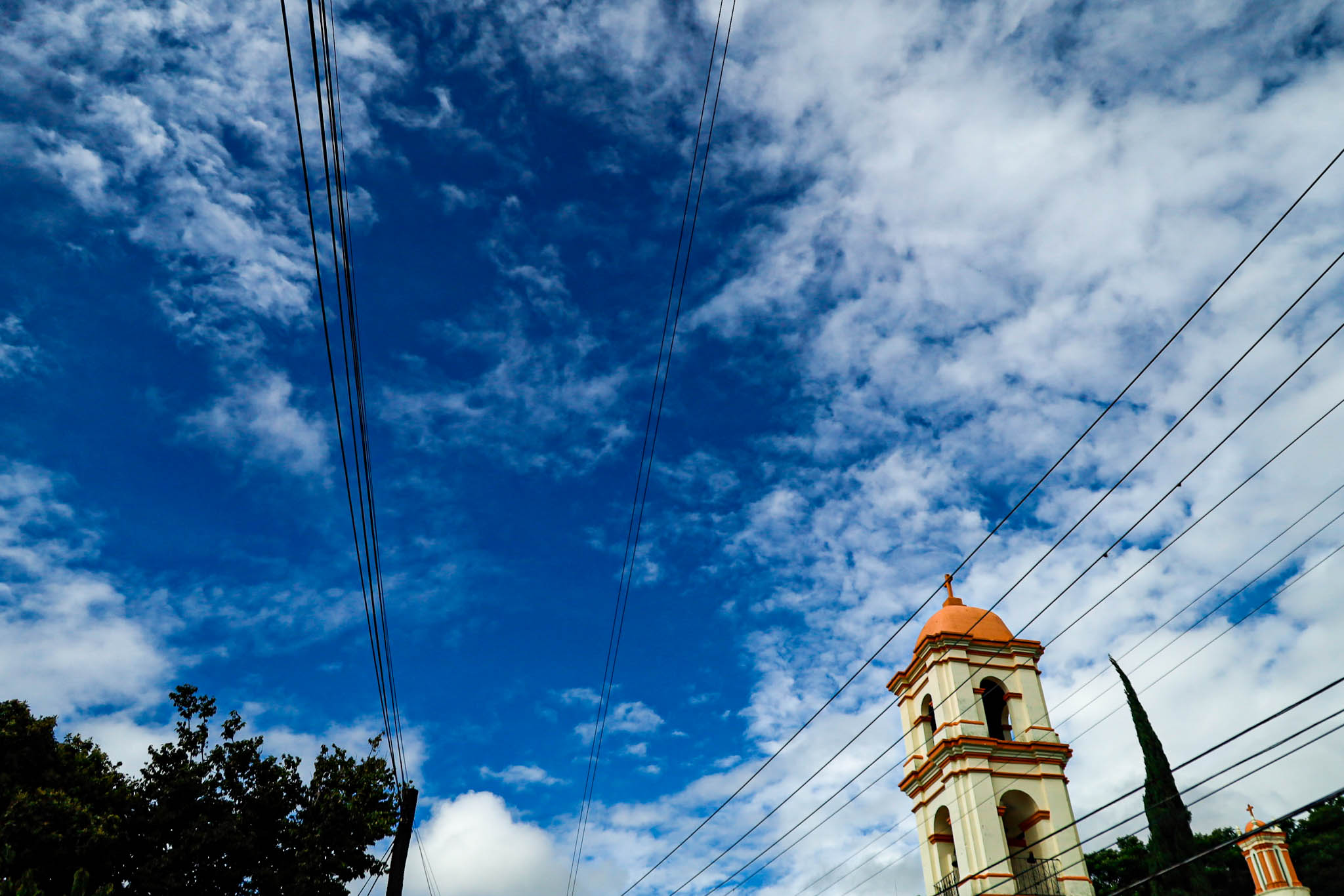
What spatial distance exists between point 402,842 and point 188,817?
199 inches

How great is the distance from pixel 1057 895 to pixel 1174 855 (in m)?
20.0

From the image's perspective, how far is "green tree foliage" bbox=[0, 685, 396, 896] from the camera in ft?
61.9

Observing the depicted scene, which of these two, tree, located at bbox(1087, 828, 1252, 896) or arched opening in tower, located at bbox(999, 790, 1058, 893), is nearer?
arched opening in tower, located at bbox(999, 790, 1058, 893)

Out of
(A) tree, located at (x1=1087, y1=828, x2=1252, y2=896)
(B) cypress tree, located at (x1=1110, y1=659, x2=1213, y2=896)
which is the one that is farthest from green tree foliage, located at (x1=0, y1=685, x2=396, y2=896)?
(A) tree, located at (x1=1087, y1=828, x2=1252, y2=896)

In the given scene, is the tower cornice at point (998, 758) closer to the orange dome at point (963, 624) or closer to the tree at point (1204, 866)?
the orange dome at point (963, 624)

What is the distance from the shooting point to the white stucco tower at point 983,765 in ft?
75.3

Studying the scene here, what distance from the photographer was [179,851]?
781 inches

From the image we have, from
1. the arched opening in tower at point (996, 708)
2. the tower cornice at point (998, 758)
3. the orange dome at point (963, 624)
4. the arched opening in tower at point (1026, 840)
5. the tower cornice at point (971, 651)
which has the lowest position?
the arched opening in tower at point (1026, 840)

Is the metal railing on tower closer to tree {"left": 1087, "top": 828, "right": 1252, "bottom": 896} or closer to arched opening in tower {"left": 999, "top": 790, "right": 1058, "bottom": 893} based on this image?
arched opening in tower {"left": 999, "top": 790, "right": 1058, "bottom": 893}

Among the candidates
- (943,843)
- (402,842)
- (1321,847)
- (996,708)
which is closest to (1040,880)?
(943,843)

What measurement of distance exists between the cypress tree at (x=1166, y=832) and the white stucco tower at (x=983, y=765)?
15.1 meters

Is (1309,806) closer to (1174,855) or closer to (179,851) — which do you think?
(179,851)

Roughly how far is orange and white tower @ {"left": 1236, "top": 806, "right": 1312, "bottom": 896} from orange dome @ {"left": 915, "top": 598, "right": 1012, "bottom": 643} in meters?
21.1

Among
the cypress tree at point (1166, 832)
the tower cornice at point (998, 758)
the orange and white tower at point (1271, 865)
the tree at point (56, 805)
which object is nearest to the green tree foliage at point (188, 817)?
the tree at point (56, 805)
